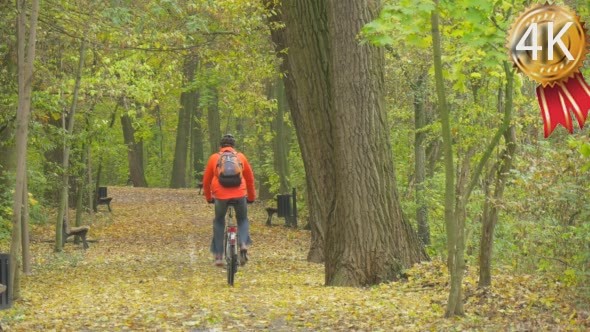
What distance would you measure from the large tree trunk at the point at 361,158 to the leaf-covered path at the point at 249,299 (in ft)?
1.33

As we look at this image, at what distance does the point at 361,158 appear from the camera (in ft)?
41.3

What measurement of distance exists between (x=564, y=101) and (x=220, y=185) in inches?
253

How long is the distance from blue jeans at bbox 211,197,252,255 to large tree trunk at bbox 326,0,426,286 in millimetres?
1339

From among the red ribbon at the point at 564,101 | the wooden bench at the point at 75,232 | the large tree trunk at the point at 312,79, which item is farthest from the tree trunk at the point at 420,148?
the red ribbon at the point at 564,101

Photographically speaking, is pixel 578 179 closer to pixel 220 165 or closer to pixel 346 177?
pixel 346 177

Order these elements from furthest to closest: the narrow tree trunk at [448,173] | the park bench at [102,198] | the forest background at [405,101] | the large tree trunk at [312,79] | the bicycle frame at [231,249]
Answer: the park bench at [102,198] < the large tree trunk at [312,79] < the bicycle frame at [231,249] < the forest background at [405,101] < the narrow tree trunk at [448,173]

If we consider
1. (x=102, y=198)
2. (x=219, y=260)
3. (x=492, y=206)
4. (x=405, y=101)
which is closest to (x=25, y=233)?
(x=219, y=260)

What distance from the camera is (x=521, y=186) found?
1289 centimetres

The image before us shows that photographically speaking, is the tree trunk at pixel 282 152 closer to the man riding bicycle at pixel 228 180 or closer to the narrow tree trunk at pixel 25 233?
the narrow tree trunk at pixel 25 233

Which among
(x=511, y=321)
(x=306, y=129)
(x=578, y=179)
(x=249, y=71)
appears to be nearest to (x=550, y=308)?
(x=511, y=321)

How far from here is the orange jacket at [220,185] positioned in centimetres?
1279

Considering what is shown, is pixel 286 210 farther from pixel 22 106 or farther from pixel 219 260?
pixel 22 106

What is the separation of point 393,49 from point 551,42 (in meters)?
13.2

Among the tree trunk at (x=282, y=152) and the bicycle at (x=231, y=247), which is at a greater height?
the tree trunk at (x=282, y=152)
